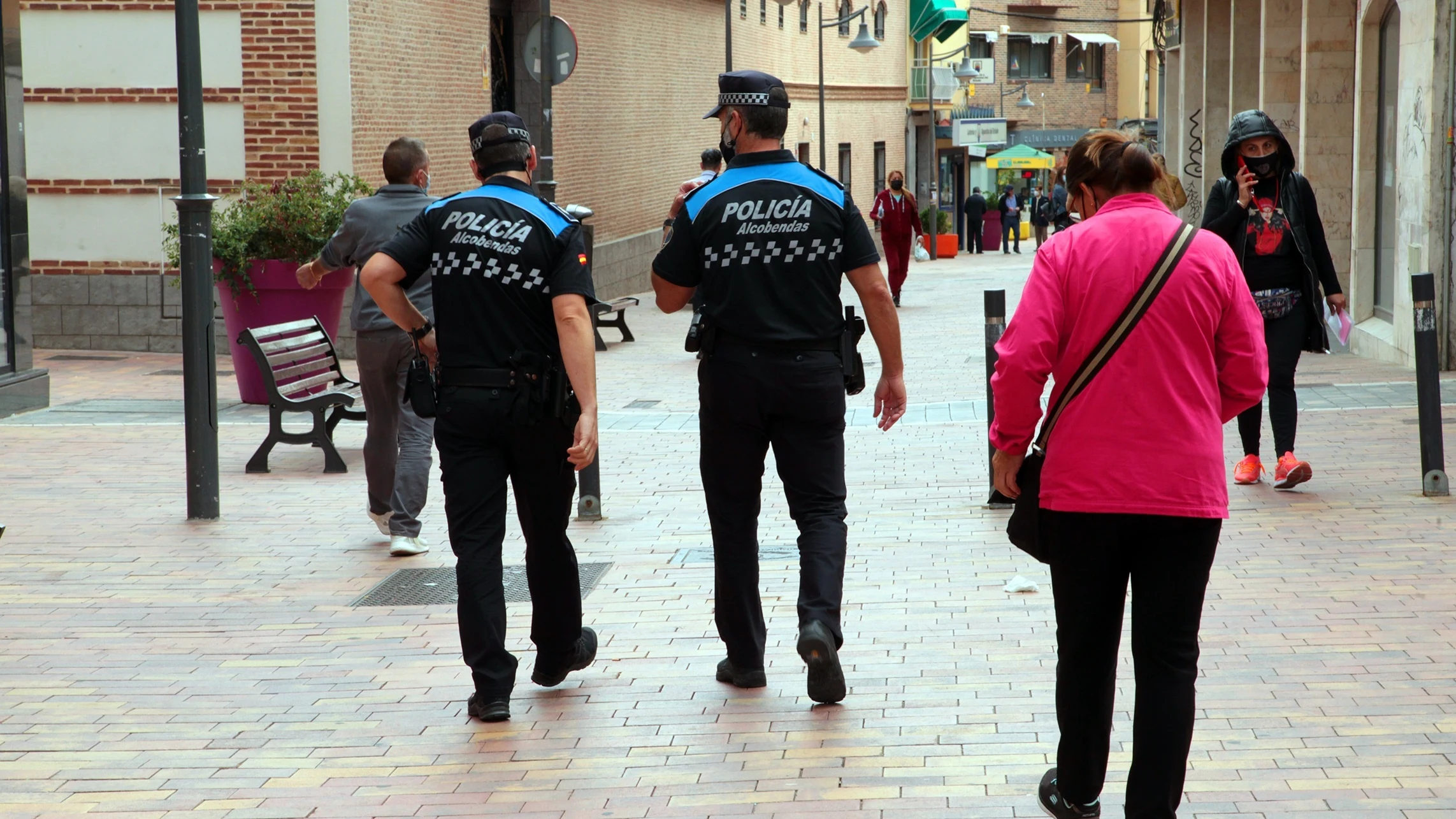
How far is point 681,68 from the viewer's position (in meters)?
31.8

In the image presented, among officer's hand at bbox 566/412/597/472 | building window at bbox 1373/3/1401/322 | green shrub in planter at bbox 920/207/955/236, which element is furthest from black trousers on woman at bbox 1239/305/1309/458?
green shrub in planter at bbox 920/207/955/236

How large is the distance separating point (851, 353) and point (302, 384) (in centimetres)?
604

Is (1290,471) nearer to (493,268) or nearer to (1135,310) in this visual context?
(493,268)

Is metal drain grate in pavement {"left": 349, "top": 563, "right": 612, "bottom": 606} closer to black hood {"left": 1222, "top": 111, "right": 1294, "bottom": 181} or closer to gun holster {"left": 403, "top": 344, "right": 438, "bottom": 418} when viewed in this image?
gun holster {"left": 403, "top": 344, "right": 438, "bottom": 418}

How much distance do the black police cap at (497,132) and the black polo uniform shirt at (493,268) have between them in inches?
7.4

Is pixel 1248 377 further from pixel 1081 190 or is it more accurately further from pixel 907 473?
pixel 907 473

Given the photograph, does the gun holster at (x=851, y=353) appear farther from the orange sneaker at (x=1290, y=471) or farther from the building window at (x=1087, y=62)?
the building window at (x=1087, y=62)

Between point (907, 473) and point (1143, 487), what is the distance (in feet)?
19.6

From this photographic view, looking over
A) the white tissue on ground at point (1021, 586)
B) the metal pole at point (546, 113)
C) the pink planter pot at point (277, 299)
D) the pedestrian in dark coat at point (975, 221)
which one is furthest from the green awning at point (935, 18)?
the white tissue on ground at point (1021, 586)

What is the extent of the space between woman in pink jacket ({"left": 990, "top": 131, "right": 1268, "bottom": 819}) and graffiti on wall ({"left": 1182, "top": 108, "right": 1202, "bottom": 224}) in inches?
863

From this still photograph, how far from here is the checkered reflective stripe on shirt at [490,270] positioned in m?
5.05

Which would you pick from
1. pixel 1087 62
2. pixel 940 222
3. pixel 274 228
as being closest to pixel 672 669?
pixel 274 228

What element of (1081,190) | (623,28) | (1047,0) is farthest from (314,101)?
(1047,0)

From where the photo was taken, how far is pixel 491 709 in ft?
16.8
